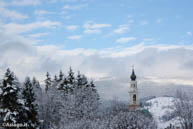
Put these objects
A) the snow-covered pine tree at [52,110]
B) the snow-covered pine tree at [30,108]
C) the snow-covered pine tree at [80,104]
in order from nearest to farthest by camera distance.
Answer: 1. the snow-covered pine tree at [30,108]
2. the snow-covered pine tree at [80,104]
3. the snow-covered pine tree at [52,110]

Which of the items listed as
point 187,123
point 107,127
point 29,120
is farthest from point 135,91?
point 29,120

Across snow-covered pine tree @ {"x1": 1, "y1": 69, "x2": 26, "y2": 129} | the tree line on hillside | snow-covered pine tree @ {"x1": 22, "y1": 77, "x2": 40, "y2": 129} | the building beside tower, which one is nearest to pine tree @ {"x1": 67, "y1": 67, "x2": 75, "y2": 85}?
the tree line on hillside

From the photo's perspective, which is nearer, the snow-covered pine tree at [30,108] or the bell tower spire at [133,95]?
the snow-covered pine tree at [30,108]

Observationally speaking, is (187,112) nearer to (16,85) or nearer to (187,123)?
(187,123)

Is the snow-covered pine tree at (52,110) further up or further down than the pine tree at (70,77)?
further down

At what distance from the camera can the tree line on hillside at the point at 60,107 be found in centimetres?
3550

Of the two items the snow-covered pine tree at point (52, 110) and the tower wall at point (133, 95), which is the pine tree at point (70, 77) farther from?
the tower wall at point (133, 95)

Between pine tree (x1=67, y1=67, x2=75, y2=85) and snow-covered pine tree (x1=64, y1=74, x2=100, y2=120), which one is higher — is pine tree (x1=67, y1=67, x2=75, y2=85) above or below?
above

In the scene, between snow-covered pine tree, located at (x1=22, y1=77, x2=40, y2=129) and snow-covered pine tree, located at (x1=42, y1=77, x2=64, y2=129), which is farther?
snow-covered pine tree, located at (x1=42, y1=77, x2=64, y2=129)

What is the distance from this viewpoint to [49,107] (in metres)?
61.9

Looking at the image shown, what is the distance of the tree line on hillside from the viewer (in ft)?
116

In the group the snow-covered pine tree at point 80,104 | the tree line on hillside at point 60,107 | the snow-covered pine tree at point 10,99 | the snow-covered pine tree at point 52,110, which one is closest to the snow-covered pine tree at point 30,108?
the tree line on hillside at point 60,107

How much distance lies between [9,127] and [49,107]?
2679 cm

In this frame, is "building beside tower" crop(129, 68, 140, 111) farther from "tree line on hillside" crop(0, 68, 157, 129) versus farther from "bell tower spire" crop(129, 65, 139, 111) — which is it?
"tree line on hillside" crop(0, 68, 157, 129)
